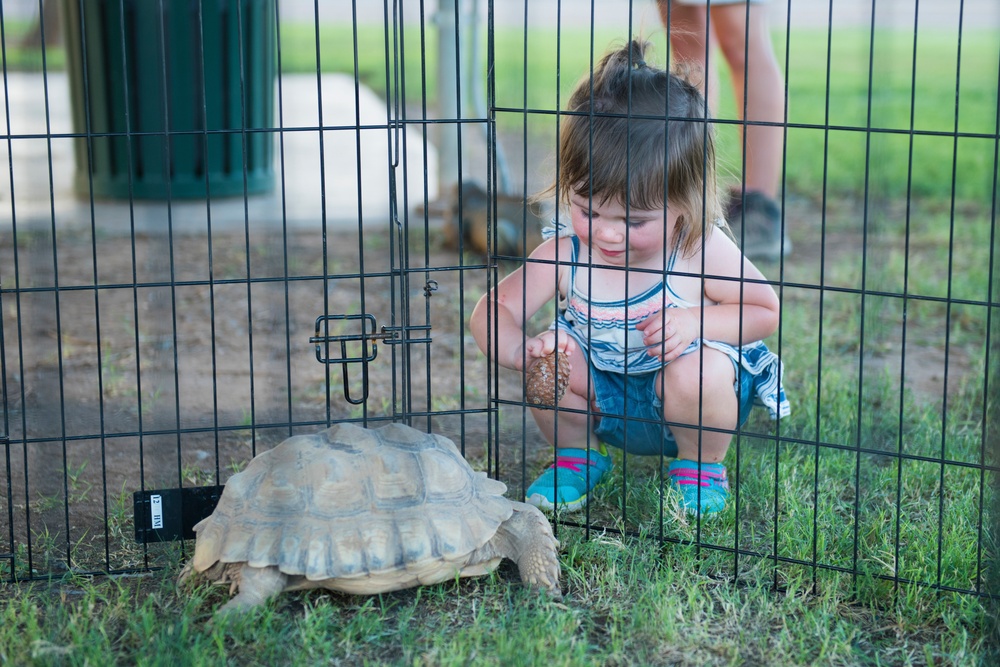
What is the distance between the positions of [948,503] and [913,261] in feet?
8.97

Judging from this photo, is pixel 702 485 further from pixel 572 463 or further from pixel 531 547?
pixel 531 547

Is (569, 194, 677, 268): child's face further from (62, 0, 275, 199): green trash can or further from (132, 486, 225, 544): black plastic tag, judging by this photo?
(62, 0, 275, 199): green trash can

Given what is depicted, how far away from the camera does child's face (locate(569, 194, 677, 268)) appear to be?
9.70 feet

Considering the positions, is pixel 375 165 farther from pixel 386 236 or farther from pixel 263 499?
pixel 263 499

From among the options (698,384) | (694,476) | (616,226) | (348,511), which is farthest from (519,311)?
(348,511)

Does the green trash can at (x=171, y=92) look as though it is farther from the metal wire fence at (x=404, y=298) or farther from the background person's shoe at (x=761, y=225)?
the background person's shoe at (x=761, y=225)

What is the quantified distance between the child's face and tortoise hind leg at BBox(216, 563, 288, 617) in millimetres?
1119

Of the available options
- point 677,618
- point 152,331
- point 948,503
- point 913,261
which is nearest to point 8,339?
point 152,331

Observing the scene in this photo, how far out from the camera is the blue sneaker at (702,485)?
303 cm

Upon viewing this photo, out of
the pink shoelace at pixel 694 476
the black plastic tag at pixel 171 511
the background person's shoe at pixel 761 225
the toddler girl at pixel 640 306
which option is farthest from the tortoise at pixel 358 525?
the background person's shoe at pixel 761 225

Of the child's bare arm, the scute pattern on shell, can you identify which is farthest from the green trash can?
the scute pattern on shell

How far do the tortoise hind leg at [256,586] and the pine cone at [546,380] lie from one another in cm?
86

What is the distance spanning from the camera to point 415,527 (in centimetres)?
249

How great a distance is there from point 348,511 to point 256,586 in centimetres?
25
